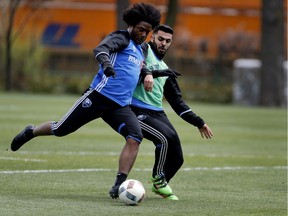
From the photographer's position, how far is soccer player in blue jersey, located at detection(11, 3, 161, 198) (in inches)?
392

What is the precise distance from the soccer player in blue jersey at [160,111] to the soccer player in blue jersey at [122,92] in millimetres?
284

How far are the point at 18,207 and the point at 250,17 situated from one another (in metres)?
40.9

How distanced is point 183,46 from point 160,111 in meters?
34.9

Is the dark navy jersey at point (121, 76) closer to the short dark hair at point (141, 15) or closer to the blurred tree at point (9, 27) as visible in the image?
the short dark hair at point (141, 15)

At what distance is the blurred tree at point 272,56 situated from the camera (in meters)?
34.4

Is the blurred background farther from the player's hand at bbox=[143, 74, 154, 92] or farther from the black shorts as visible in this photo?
the player's hand at bbox=[143, 74, 154, 92]

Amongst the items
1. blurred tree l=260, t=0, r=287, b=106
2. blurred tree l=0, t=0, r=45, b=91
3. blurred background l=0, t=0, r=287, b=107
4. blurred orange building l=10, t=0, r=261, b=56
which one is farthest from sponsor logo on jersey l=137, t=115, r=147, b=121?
blurred orange building l=10, t=0, r=261, b=56

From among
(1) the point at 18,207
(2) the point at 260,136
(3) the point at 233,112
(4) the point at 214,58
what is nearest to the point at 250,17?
(4) the point at 214,58

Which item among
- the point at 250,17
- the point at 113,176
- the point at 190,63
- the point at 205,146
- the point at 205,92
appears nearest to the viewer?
the point at 113,176

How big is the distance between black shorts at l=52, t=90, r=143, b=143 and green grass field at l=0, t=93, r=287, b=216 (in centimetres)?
72

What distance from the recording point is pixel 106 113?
33.1 ft

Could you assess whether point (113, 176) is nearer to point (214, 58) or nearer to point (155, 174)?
point (155, 174)

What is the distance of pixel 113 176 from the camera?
39.9ft

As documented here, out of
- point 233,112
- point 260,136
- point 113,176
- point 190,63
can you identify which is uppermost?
point 113,176
